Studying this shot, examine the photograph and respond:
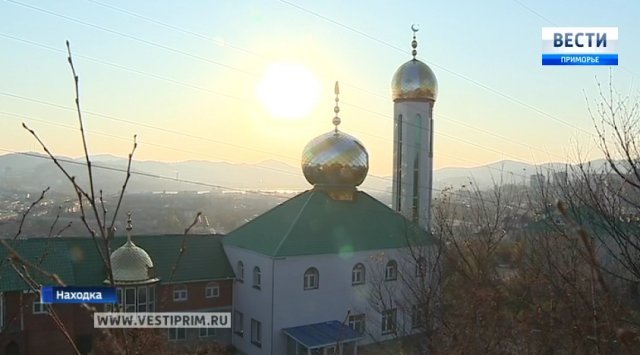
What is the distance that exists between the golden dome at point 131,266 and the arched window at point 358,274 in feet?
20.5

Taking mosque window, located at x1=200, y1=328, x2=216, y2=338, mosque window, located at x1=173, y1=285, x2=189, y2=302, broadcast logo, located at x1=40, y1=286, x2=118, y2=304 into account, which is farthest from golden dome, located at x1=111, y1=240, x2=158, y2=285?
broadcast logo, located at x1=40, y1=286, x2=118, y2=304

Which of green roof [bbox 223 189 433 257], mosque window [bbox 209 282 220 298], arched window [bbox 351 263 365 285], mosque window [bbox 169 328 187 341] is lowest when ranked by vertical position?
mosque window [bbox 169 328 187 341]

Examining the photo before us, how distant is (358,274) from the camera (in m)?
17.2

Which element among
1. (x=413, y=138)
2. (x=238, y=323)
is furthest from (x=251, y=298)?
(x=413, y=138)

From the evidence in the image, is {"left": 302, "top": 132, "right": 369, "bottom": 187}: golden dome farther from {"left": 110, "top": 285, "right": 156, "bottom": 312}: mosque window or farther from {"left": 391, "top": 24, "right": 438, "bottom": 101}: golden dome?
{"left": 110, "top": 285, "right": 156, "bottom": 312}: mosque window

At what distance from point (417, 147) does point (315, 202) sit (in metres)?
6.10

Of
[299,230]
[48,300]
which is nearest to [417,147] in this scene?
[299,230]

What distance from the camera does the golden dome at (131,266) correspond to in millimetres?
14297

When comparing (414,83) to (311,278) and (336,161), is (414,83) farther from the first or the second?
(311,278)

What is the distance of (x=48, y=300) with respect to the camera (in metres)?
2.66

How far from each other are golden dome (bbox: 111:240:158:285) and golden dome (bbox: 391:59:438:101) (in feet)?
40.7

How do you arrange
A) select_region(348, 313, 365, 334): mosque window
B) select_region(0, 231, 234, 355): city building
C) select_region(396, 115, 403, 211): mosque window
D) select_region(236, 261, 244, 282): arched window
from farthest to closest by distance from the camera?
select_region(396, 115, 403, 211): mosque window → select_region(236, 261, 244, 282): arched window → select_region(348, 313, 365, 334): mosque window → select_region(0, 231, 234, 355): city building

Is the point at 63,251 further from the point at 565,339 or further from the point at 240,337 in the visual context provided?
the point at 565,339

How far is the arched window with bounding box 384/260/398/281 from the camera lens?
1781cm
